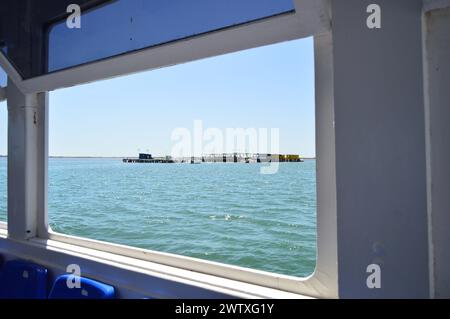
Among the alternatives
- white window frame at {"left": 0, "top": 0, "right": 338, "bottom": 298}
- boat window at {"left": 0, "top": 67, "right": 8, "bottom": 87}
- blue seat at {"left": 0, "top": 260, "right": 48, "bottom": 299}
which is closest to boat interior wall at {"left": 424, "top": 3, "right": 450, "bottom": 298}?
white window frame at {"left": 0, "top": 0, "right": 338, "bottom": 298}

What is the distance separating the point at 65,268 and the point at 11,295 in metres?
0.31

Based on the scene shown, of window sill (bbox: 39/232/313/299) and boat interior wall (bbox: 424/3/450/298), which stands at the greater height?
boat interior wall (bbox: 424/3/450/298)

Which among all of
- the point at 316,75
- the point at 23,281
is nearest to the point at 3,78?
the point at 23,281

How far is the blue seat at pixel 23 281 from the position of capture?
175 centimetres

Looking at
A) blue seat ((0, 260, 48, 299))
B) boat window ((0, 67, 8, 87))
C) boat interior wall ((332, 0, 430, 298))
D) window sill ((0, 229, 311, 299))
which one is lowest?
blue seat ((0, 260, 48, 299))

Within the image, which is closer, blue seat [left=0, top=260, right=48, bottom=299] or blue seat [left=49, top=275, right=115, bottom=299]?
blue seat [left=49, top=275, right=115, bottom=299]

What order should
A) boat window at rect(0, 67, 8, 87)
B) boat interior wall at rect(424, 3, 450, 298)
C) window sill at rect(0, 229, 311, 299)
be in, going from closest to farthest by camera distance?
boat interior wall at rect(424, 3, 450, 298) < window sill at rect(0, 229, 311, 299) < boat window at rect(0, 67, 8, 87)

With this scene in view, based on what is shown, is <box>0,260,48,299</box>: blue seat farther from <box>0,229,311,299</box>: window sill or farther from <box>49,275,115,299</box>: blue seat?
<box>49,275,115,299</box>: blue seat

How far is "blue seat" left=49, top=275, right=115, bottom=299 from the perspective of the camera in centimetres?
143

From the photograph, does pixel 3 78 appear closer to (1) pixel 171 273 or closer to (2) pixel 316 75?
(1) pixel 171 273

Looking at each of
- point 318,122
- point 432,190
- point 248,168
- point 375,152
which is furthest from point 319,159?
point 248,168

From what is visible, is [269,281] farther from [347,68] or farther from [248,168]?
[248,168]

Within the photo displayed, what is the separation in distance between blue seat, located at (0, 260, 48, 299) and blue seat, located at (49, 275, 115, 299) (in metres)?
0.29

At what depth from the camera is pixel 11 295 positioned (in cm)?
177
